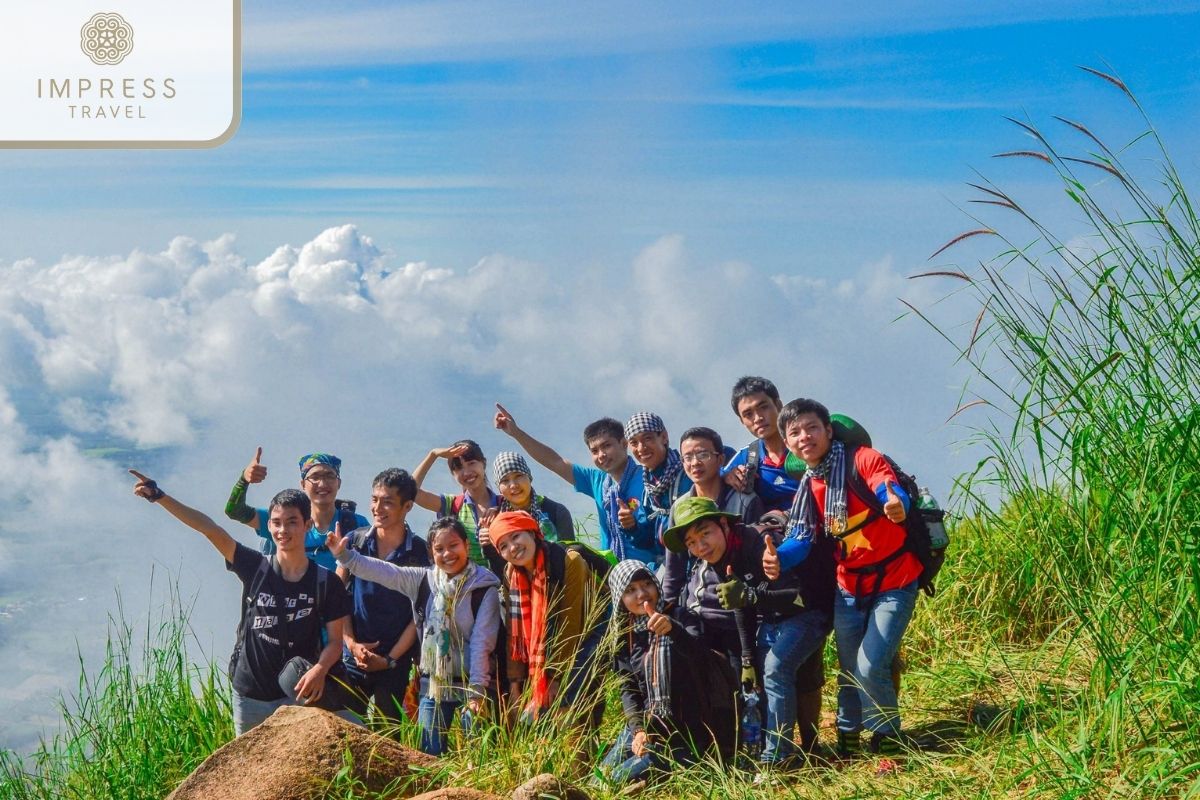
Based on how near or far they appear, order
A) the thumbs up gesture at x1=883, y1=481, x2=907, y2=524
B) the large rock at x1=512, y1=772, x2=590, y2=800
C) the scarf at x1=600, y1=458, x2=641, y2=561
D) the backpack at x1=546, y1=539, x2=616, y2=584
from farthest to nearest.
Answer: the scarf at x1=600, y1=458, x2=641, y2=561 → the backpack at x1=546, y1=539, x2=616, y2=584 → the thumbs up gesture at x1=883, y1=481, x2=907, y2=524 → the large rock at x1=512, y1=772, x2=590, y2=800

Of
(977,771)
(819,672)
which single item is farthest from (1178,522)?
(819,672)

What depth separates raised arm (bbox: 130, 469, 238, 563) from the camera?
689cm

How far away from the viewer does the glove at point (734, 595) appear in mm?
6211

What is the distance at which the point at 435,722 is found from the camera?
6363mm

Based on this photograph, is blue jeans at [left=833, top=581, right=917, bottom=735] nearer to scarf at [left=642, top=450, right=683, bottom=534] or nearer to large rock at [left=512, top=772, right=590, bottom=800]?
scarf at [left=642, top=450, right=683, bottom=534]

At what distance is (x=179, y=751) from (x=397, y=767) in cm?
220

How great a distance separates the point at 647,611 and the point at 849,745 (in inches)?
52.9

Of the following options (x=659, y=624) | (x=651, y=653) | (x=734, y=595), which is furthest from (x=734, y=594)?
(x=651, y=653)

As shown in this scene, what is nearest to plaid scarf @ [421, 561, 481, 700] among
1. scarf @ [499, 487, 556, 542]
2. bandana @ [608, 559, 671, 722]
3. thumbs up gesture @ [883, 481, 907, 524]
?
scarf @ [499, 487, 556, 542]

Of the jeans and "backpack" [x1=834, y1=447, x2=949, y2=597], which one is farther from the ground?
"backpack" [x1=834, y1=447, x2=949, y2=597]

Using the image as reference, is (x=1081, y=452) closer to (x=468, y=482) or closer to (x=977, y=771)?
(x=977, y=771)

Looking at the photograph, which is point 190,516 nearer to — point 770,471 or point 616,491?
point 616,491

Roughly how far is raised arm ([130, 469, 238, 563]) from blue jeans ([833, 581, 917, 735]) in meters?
3.38

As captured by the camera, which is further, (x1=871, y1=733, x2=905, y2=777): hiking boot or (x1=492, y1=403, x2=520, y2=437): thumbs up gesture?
(x1=492, y1=403, x2=520, y2=437): thumbs up gesture
